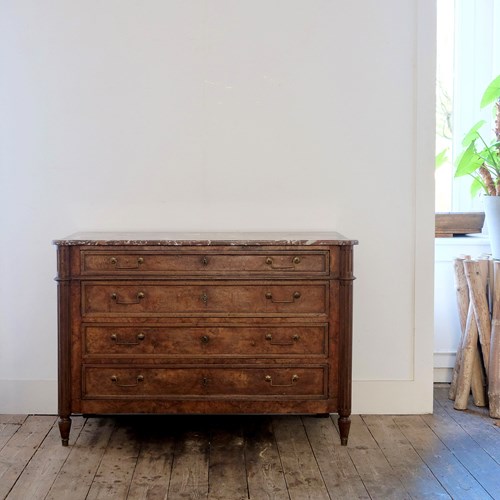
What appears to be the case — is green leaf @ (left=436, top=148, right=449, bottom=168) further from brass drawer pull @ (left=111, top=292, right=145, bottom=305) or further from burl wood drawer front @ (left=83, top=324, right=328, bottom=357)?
brass drawer pull @ (left=111, top=292, right=145, bottom=305)

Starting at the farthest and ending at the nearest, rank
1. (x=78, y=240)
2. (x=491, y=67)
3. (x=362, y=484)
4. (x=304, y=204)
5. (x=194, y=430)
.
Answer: (x=491, y=67) < (x=304, y=204) < (x=194, y=430) < (x=78, y=240) < (x=362, y=484)

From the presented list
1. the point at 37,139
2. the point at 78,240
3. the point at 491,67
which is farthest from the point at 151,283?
the point at 491,67

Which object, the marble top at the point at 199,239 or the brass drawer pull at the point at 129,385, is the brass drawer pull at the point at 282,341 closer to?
the marble top at the point at 199,239

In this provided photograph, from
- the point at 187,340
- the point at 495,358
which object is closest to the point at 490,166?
the point at 495,358

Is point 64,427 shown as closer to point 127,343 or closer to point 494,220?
point 127,343

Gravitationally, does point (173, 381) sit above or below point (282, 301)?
below

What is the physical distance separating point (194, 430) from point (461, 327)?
153cm

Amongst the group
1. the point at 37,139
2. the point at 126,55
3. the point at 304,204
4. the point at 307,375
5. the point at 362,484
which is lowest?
the point at 362,484

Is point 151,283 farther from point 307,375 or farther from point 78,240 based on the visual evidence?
point 307,375

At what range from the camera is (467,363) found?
4.22m

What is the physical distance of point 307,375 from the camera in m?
3.57

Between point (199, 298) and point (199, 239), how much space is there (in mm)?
255

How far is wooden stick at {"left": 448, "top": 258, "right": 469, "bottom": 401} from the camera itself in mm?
4316

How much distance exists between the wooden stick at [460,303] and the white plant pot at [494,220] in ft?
0.61
